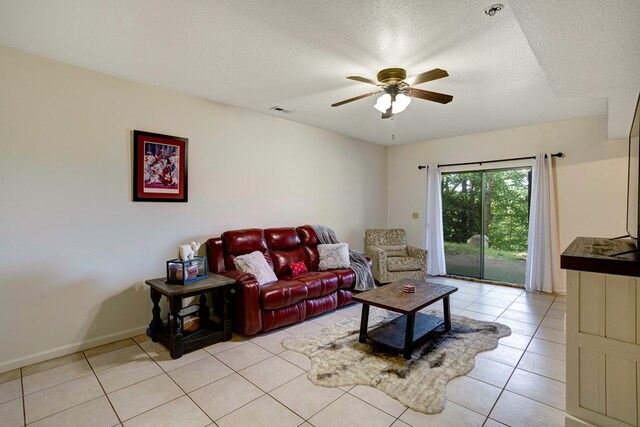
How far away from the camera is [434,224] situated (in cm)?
559

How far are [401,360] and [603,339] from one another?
136 cm

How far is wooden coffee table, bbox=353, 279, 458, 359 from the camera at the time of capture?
2561mm

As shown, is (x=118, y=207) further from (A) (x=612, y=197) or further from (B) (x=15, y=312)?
(A) (x=612, y=197)

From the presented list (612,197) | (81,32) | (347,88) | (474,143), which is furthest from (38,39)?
(612,197)

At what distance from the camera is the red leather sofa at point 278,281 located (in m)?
3.02

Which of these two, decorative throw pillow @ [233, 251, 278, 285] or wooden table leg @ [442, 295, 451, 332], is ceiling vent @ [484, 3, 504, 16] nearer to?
wooden table leg @ [442, 295, 451, 332]

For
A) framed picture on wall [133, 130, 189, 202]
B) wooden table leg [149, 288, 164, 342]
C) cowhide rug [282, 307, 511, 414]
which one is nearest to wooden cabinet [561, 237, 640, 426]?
cowhide rug [282, 307, 511, 414]

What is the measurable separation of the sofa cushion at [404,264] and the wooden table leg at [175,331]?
3.19 metres

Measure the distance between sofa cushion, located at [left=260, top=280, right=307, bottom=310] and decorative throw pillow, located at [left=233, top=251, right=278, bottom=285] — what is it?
0.41ft

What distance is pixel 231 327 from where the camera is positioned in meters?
3.07

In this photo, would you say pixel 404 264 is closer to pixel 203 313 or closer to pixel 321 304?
pixel 321 304

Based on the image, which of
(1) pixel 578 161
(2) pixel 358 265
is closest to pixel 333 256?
(2) pixel 358 265

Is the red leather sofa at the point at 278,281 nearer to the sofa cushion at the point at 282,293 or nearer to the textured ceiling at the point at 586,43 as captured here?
the sofa cushion at the point at 282,293

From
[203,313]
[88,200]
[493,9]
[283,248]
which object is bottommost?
[203,313]
